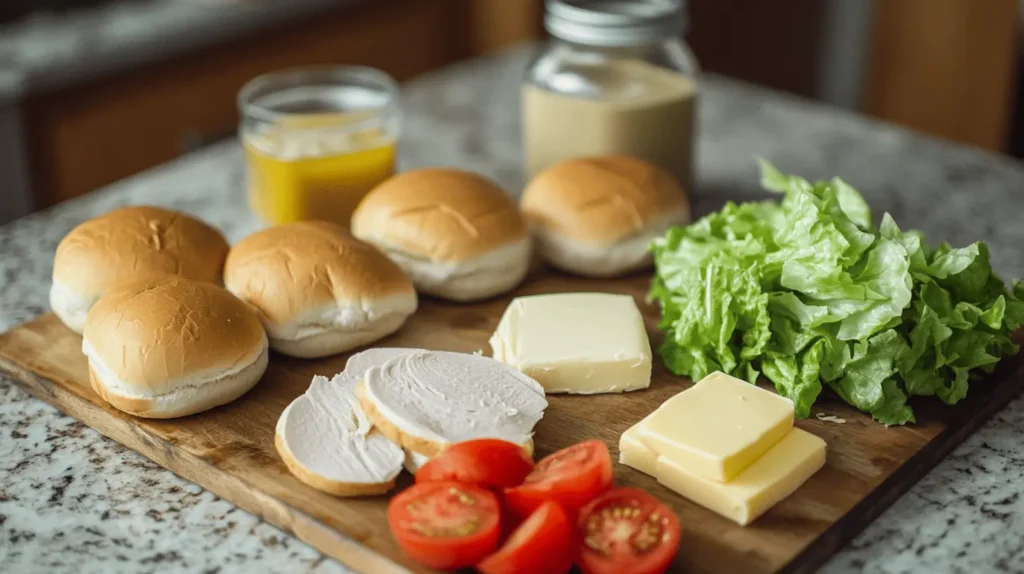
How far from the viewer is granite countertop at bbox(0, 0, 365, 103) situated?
3229 mm

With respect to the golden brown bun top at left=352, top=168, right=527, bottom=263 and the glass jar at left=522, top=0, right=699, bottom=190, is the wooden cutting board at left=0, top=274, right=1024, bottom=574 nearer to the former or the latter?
the golden brown bun top at left=352, top=168, right=527, bottom=263

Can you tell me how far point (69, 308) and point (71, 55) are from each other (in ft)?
5.63

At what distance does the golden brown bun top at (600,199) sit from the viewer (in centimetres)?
207

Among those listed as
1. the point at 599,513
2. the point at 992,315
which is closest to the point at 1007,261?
the point at 992,315

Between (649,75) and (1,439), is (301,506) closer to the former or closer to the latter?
(1,439)

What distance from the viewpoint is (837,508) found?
1.49 m

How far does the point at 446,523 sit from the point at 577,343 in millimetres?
511

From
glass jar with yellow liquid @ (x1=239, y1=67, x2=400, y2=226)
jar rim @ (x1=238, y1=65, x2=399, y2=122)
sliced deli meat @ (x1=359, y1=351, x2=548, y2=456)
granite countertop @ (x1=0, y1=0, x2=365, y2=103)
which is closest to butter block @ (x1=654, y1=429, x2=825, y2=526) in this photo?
sliced deli meat @ (x1=359, y1=351, x2=548, y2=456)

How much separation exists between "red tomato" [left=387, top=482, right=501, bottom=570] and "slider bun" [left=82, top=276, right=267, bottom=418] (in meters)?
0.42

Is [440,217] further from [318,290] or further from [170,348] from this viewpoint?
[170,348]

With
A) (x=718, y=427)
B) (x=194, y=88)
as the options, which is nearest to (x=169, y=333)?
(x=718, y=427)

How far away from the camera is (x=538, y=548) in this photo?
131 cm

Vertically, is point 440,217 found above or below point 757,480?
above

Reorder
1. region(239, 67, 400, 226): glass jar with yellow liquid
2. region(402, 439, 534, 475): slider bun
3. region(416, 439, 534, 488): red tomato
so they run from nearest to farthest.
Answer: region(416, 439, 534, 488): red tomato → region(402, 439, 534, 475): slider bun → region(239, 67, 400, 226): glass jar with yellow liquid
